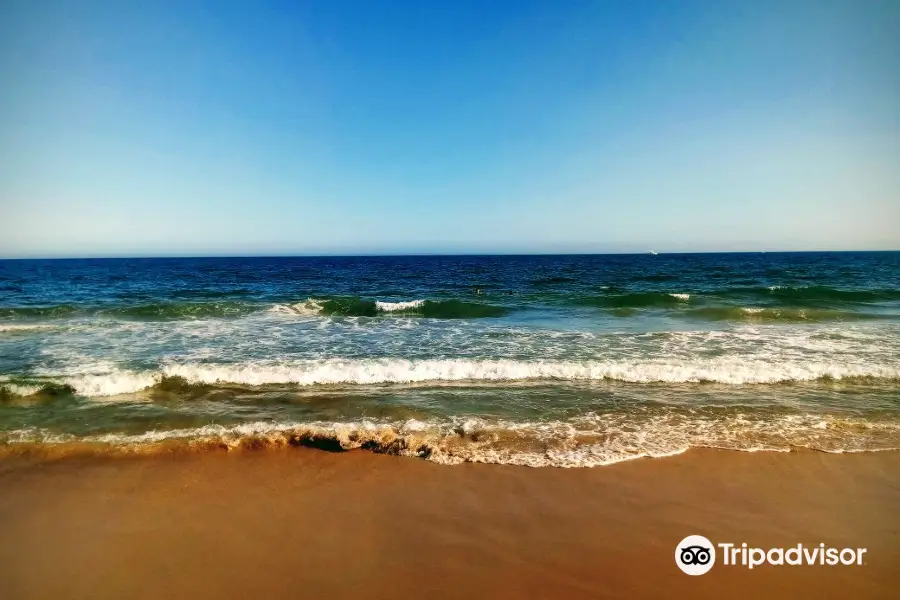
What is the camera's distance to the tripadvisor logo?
11.7ft

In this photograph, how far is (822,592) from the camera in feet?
10.7

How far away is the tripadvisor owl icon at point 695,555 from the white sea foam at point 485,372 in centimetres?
503

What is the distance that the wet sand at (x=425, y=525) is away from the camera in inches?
132

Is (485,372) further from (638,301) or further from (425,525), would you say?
(638,301)

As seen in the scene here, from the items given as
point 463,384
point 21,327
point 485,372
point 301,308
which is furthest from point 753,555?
point 21,327

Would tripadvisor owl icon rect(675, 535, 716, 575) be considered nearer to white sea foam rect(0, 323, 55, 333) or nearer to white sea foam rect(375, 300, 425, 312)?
white sea foam rect(375, 300, 425, 312)

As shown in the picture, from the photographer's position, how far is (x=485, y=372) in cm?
908

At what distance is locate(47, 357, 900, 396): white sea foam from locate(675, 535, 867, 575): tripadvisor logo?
16.3ft

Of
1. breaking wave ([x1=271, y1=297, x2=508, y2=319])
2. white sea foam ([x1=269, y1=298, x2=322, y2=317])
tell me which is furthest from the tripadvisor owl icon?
white sea foam ([x1=269, y1=298, x2=322, y2=317])

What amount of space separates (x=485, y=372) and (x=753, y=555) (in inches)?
227

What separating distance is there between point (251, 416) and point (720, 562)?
6.54 metres

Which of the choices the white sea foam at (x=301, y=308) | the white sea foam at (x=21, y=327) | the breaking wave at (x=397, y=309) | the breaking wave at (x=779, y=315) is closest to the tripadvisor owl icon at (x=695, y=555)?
the breaking wave at (x=397, y=309)

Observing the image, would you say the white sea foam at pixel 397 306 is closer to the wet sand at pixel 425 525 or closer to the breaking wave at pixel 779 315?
the breaking wave at pixel 779 315

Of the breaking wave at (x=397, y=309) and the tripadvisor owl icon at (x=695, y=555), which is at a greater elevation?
the breaking wave at (x=397, y=309)
